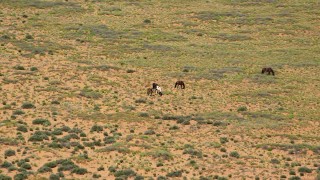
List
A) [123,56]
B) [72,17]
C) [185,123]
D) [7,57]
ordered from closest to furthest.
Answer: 1. [185,123]
2. [7,57]
3. [123,56]
4. [72,17]

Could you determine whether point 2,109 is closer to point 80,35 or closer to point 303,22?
point 80,35

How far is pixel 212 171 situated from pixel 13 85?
22.1 meters

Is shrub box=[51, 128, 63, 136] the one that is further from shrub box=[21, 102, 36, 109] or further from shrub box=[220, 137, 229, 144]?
shrub box=[220, 137, 229, 144]

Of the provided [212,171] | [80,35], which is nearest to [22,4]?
[80,35]

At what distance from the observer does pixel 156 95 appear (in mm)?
48938

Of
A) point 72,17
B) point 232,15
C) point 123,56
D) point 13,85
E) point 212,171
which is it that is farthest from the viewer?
point 232,15

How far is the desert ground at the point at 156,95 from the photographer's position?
111ft

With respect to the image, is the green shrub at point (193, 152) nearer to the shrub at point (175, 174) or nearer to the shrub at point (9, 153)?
the shrub at point (175, 174)

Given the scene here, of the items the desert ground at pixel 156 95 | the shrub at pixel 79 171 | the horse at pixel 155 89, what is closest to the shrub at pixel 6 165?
the desert ground at pixel 156 95

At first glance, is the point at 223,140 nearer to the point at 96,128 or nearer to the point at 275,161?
the point at 275,161

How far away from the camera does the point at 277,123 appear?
1654 inches

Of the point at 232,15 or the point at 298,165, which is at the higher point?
the point at 232,15

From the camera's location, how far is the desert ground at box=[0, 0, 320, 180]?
111 feet

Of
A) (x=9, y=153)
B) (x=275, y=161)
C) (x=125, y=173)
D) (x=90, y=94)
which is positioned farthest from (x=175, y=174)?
(x=90, y=94)
